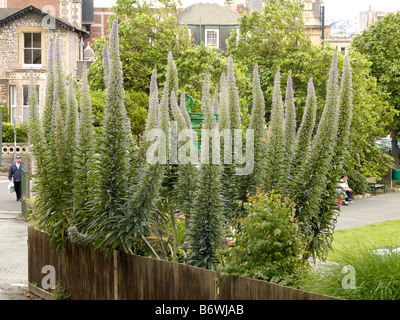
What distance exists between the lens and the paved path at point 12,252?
41.0 ft

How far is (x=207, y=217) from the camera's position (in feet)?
28.3

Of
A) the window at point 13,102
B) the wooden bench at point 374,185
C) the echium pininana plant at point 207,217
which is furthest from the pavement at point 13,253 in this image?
the window at point 13,102

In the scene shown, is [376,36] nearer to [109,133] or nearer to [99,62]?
[99,62]

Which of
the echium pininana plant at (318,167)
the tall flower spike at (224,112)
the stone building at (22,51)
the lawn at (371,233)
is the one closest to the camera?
the echium pininana plant at (318,167)

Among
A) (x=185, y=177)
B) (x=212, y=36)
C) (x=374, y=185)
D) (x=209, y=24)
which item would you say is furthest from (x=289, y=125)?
(x=212, y=36)

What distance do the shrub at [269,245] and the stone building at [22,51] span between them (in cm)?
4133

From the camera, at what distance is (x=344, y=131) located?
8.63 metres

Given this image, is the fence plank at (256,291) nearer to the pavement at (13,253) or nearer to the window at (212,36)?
the pavement at (13,253)

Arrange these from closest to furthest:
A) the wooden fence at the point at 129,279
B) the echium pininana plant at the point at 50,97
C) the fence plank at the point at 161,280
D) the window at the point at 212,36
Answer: the wooden fence at the point at 129,279
the fence plank at the point at 161,280
the echium pininana plant at the point at 50,97
the window at the point at 212,36

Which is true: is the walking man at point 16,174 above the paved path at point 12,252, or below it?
above

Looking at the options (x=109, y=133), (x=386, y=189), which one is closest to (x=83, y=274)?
(x=109, y=133)

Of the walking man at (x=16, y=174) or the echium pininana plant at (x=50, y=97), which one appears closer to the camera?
the echium pininana plant at (x=50, y=97)

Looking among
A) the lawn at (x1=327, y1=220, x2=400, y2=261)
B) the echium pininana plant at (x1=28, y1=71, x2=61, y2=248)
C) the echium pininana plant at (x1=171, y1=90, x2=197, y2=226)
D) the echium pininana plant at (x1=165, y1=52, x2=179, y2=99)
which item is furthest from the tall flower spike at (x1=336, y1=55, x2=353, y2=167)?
the lawn at (x1=327, y1=220, x2=400, y2=261)

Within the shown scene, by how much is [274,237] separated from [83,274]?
382 cm
